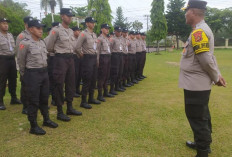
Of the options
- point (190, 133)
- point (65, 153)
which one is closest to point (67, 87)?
point (65, 153)

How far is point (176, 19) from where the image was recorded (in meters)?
39.3

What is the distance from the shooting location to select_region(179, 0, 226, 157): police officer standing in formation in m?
2.59

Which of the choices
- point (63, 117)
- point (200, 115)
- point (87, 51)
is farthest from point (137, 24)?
point (200, 115)

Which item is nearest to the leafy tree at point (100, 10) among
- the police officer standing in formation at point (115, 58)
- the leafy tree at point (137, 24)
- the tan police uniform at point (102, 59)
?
the police officer standing in formation at point (115, 58)

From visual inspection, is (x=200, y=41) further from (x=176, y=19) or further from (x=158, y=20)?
(x=176, y=19)

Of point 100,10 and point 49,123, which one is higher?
point 100,10

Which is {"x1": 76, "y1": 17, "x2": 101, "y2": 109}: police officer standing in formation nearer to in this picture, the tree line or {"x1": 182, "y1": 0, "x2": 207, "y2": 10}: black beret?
{"x1": 182, "y1": 0, "x2": 207, "y2": 10}: black beret

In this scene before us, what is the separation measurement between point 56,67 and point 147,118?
7.12 feet

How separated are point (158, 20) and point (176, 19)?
44.4 feet

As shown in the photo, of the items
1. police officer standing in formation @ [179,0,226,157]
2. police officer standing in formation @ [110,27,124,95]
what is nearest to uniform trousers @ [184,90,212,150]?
police officer standing in formation @ [179,0,226,157]

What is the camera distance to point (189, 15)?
8.85ft

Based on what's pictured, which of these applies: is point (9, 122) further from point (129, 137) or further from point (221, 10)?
point (221, 10)

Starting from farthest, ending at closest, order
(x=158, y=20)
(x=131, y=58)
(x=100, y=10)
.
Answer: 1. (x=158, y=20)
2. (x=100, y=10)
3. (x=131, y=58)

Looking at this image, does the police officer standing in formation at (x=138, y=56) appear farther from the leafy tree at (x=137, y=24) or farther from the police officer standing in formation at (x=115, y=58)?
the leafy tree at (x=137, y=24)
